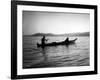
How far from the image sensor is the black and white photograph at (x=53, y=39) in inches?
64.9

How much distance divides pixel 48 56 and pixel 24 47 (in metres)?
0.26

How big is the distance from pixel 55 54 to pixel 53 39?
0.51 ft

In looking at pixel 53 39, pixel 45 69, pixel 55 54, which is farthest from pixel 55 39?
pixel 45 69

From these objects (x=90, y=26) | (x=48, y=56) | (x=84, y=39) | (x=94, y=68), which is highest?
(x=90, y=26)

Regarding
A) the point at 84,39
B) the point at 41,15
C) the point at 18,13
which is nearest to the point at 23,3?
the point at 18,13

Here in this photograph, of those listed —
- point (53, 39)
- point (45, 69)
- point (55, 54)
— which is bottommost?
point (45, 69)

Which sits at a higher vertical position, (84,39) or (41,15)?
(41,15)

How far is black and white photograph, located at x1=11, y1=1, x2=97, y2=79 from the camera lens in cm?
165

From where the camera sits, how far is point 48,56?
1.74 m

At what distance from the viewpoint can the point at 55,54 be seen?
1751mm

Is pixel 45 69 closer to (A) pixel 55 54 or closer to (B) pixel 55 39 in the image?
(A) pixel 55 54

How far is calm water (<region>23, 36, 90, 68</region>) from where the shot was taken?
1.68 metres

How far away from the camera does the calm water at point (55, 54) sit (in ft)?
5.52

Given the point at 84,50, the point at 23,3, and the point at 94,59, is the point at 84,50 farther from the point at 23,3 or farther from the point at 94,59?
the point at 23,3
